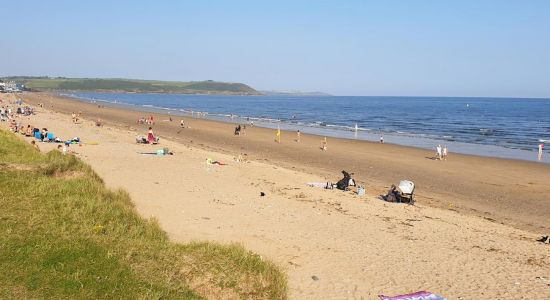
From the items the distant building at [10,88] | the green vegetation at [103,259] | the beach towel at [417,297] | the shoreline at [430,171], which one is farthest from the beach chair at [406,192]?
the distant building at [10,88]

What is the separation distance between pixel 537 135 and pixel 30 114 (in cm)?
5382

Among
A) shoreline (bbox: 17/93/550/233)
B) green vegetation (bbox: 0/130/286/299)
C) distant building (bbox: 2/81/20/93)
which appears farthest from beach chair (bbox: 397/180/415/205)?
distant building (bbox: 2/81/20/93)

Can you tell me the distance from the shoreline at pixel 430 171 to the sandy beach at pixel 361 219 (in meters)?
0.10

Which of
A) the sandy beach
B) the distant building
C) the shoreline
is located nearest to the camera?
the sandy beach

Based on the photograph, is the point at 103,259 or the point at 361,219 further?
the point at 361,219

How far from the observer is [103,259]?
690cm

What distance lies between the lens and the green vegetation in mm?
6133

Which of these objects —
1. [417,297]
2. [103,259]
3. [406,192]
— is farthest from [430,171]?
[103,259]

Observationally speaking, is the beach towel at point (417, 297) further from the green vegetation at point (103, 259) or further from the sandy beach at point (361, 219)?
the green vegetation at point (103, 259)

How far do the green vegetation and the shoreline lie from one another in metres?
11.7

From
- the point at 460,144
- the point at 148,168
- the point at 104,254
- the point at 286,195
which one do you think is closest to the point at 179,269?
the point at 104,254

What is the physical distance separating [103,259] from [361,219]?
859 centimetres

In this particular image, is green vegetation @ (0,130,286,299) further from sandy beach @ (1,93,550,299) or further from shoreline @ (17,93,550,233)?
shoreline @ (17,93,550,233)

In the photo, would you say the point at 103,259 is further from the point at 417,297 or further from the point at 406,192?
the point at 406,192
